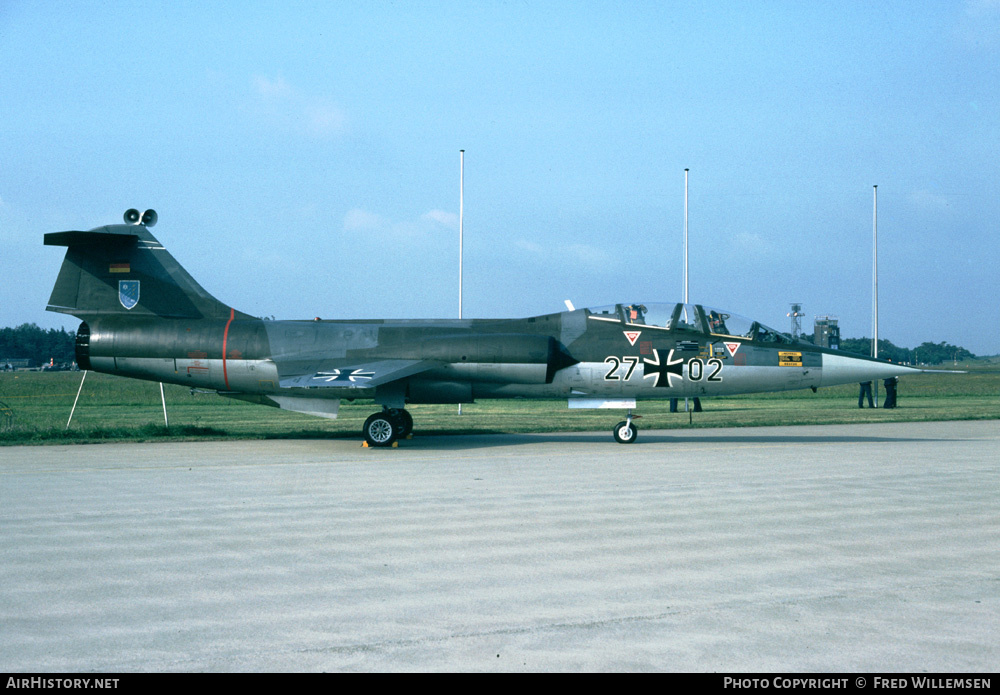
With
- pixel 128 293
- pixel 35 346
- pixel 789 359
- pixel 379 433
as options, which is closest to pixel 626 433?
pixel 789 359

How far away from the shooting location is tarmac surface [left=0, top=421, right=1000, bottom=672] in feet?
15.3

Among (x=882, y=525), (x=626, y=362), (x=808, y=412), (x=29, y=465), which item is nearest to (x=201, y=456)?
(x=29, y=465)

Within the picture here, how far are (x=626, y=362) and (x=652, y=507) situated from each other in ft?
27.6

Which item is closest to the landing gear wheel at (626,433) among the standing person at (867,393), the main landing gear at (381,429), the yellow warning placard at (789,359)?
the yellow warning placard at (789,359)

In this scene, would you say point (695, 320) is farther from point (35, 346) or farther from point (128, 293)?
point (35, 346)

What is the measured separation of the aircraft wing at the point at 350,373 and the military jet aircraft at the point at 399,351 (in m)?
0.04

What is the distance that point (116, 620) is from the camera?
5.25 meters

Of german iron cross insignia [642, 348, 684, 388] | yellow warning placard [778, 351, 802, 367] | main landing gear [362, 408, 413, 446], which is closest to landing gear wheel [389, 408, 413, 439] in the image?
main landing gear [362, 408, 413, 446]

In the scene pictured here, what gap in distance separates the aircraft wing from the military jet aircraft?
44mm

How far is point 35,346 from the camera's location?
147000mm

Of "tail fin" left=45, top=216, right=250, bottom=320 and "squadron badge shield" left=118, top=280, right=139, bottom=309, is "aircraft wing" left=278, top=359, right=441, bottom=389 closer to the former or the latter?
"tail fin" left=45, top=216, right=250, bottom=320

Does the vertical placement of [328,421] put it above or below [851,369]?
below

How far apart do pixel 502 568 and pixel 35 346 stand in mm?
161899
